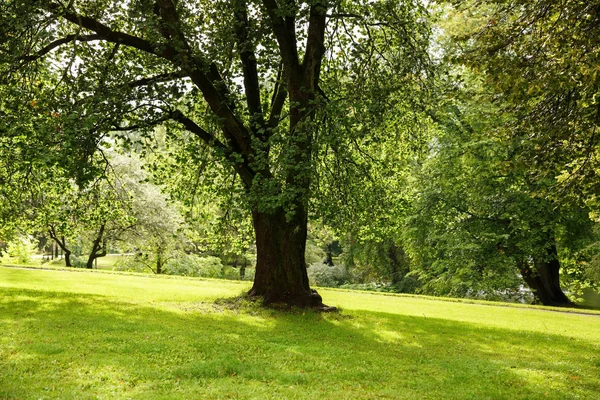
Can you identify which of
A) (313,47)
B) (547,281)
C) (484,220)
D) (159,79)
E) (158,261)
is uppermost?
(313,47)

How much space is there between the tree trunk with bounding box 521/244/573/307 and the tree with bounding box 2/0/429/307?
56.1 feet

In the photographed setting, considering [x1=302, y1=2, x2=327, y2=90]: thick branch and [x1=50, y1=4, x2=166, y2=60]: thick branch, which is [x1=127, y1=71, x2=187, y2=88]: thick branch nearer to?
[x1=50, y1=4, x2=166, y2=60]: thick branch

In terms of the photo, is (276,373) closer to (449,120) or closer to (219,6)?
(219,6)

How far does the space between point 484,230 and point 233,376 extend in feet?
Result: 71.4

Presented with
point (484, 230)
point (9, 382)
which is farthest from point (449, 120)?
point (9, 382)

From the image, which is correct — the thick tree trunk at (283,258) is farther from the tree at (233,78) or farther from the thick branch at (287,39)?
the thick branch at (287,39)

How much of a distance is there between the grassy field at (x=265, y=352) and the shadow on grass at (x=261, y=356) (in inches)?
1.0

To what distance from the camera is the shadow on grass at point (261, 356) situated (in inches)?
286

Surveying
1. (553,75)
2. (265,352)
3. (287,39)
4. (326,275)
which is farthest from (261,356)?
(326,275)

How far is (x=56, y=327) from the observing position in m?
10.5

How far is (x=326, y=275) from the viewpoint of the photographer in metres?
41.6

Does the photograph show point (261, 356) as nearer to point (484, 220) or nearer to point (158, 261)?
point (484, 220)

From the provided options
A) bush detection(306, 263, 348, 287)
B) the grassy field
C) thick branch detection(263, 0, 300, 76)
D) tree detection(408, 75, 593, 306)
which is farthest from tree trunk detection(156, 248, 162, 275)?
thick branch detection(263, 0, 300, 76)

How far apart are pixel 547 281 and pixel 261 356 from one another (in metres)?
22.6
